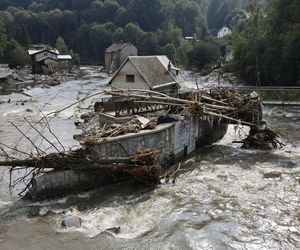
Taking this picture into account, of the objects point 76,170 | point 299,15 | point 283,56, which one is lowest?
point 76,170

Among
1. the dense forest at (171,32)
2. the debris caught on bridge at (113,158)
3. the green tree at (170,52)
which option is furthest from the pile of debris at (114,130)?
the green tree at (170,52)

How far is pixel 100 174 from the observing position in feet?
45.6

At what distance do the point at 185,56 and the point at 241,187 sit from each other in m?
64.6

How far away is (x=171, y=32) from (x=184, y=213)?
9830cm

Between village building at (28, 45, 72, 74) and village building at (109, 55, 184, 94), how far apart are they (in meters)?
46.7

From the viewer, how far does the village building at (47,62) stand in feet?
253

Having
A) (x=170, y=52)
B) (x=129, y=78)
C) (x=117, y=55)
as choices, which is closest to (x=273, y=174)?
(x=129, y=78)

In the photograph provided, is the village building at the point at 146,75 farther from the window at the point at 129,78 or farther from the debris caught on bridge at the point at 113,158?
the debris caught on bridge at the point at 113,158

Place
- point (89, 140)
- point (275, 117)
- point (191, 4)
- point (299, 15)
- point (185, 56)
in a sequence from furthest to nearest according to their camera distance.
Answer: point (191, 4), point (185, 56), point (299, 15), point (275, 117), point (89, 140)

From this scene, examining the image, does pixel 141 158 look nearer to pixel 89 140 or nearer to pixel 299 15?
pixel 89 140

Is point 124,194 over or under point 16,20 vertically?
under

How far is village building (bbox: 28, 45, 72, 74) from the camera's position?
253 feet

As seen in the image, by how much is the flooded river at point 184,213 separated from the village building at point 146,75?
16.3 m

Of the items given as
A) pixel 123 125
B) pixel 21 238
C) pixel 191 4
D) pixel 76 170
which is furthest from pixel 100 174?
pixel 191 4
